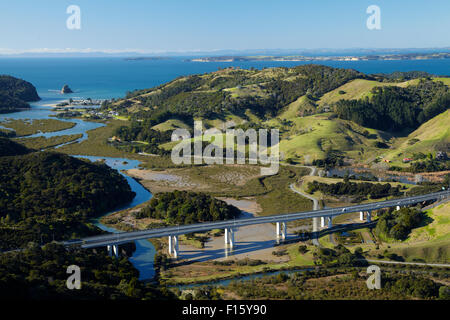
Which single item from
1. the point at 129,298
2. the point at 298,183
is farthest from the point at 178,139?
the point at 129,298

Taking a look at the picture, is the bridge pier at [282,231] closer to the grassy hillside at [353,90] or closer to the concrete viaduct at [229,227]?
the concrete viaduct at [229,227]

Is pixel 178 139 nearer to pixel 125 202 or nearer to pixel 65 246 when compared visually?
pixel 125 202

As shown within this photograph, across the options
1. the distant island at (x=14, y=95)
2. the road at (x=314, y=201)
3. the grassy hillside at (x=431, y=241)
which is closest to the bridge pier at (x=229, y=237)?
the road at (x=314, y=201)

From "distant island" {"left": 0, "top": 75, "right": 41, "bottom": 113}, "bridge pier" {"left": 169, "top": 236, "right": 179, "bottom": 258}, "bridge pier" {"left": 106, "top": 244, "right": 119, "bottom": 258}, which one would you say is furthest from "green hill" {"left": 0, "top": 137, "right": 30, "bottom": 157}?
"distant island" {"left": 0, "top": 75, "right": 41, "bottom": 113}

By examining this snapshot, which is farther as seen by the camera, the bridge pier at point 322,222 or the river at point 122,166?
the bridge pier at point 322,222

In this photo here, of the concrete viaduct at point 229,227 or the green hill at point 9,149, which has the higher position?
the green hill at point 9,149

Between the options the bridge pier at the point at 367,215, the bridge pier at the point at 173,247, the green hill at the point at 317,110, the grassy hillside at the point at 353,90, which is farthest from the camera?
the grassy hillside at the point at 353,90

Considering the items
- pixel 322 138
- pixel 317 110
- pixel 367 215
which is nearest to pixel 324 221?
pixel 367 215

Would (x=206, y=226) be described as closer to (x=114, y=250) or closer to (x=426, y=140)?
(x=114, y=250)
